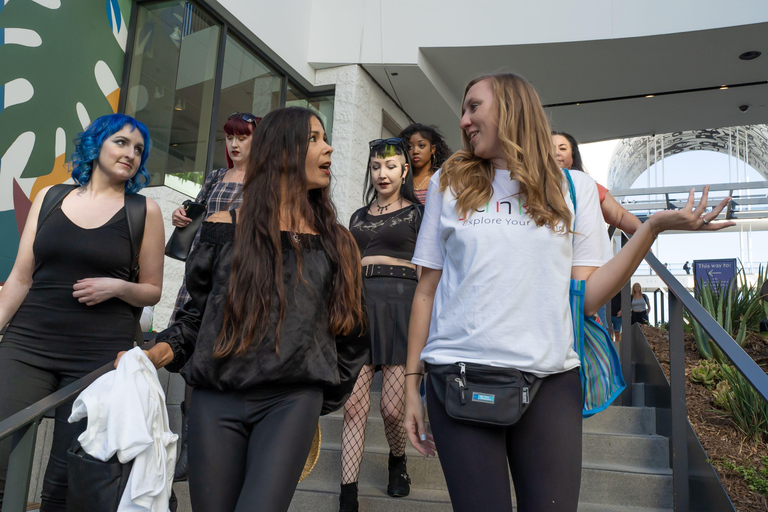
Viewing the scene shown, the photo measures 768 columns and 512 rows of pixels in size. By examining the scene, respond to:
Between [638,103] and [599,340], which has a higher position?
[638,103]

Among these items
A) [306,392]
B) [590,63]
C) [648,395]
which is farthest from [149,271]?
[590,63]

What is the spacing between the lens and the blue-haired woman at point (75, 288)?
258 cm

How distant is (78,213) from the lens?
291 centimetres

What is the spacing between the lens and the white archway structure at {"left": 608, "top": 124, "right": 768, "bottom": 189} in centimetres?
3719

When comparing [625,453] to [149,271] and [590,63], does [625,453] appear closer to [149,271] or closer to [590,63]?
[149,271]

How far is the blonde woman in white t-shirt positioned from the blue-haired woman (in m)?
1.55

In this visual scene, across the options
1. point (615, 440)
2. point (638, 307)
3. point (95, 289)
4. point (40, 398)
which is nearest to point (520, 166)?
point (95, 289)

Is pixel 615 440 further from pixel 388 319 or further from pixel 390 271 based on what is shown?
pixel 390 271

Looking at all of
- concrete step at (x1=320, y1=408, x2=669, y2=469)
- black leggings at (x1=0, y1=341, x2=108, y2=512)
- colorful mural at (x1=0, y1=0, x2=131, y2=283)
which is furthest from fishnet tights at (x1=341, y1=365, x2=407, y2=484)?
colorful mural at (x1=0, y1=0, x2=131, y2=283)

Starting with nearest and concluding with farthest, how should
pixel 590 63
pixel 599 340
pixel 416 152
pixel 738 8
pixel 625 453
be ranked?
pixel 599 340 < pixel 625 453 < pixel 416 152 < pixel 738 8 < pixel 590 63

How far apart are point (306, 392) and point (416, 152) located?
296cm

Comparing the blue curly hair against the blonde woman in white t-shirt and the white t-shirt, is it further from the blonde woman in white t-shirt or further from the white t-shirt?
the white t-shirt

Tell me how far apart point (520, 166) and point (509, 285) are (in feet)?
1.24

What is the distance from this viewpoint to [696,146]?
43844 mm
